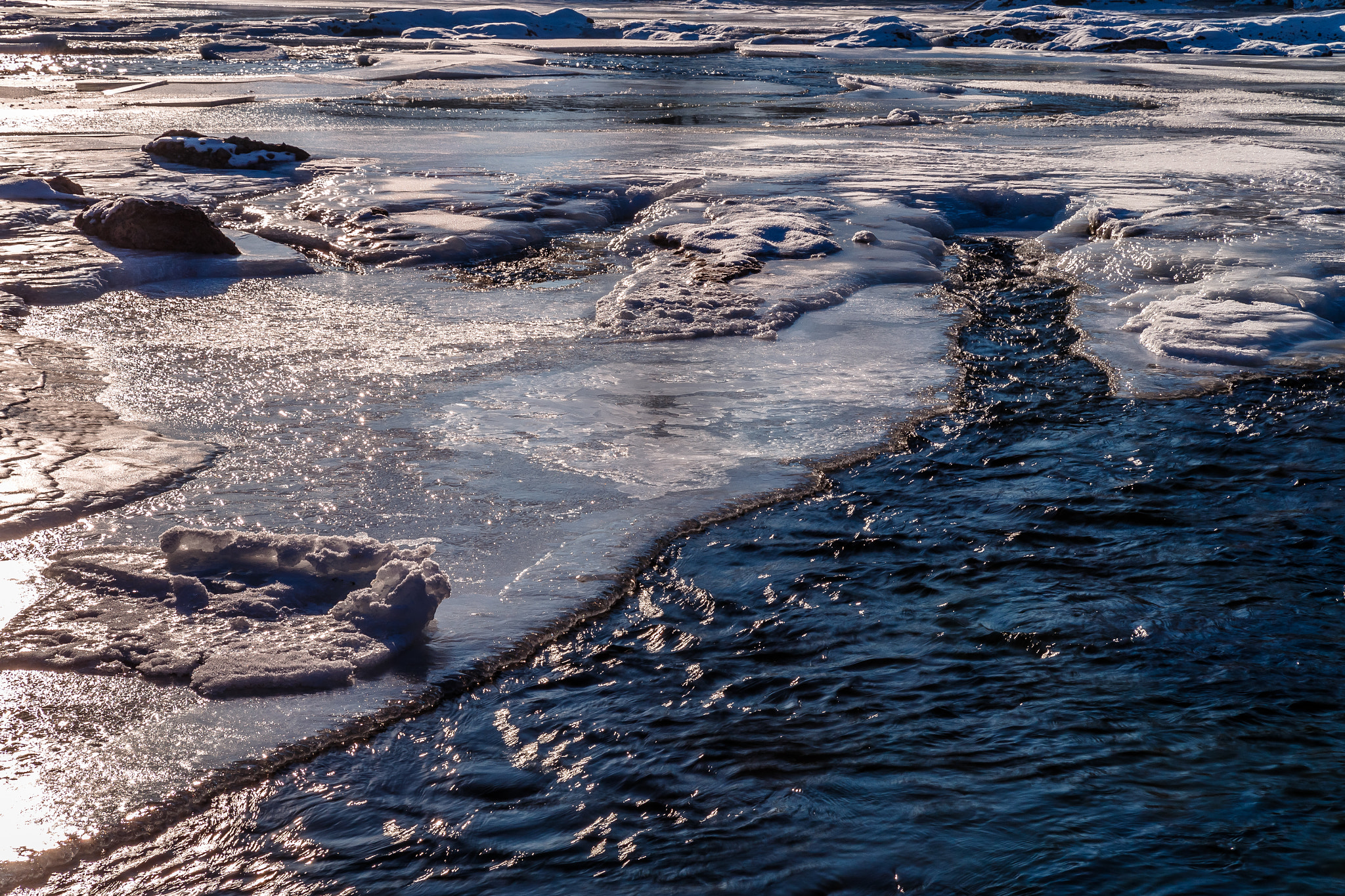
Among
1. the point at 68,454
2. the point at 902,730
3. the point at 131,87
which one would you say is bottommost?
the point at 902,730

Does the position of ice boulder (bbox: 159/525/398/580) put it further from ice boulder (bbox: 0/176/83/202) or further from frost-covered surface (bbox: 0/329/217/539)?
ice boulder (bbox: 0/176/83/202)

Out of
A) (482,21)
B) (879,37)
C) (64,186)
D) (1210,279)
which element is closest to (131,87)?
(64,186)

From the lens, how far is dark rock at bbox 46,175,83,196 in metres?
9.30

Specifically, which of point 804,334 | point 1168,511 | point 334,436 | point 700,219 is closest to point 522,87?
point 700,219

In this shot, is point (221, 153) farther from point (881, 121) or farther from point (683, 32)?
point (683, 32)

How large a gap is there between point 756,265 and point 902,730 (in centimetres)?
504

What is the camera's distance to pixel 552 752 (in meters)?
2.72

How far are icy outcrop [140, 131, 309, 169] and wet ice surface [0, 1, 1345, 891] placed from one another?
359mm

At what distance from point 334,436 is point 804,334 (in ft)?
9.09

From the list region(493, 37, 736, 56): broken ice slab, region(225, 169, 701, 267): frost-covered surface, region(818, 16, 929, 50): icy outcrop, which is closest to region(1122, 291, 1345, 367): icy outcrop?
region(225, 169, 701, 267): frost-covered surface

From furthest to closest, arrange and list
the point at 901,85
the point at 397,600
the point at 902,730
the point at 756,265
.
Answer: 1. the point at 901,85
2. the point at 756,265
3. the point at 397,600
4. the point at 902,730

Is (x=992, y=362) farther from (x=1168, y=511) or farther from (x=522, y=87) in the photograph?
(x=522, y=87)

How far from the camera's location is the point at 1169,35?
3023 centimetres

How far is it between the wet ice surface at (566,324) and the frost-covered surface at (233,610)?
0.08 meters
